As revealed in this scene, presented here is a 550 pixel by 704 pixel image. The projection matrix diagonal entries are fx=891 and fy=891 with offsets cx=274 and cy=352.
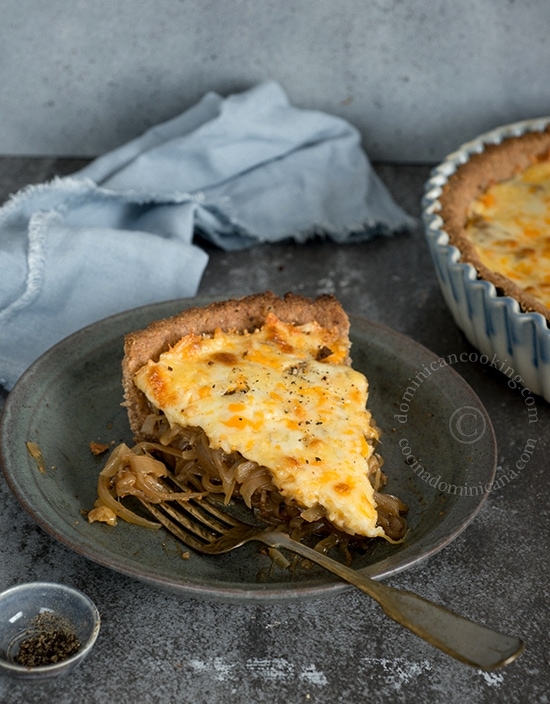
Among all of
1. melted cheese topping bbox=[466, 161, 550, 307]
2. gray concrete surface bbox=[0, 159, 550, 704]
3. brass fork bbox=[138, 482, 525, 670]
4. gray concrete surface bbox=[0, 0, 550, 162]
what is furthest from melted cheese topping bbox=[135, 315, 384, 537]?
gray concrete surface bbox=[0, 0, 550, 162]

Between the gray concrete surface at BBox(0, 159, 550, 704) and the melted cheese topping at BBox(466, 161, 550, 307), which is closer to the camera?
the gray concrete surface at BBox(0, 159, 550, 704)

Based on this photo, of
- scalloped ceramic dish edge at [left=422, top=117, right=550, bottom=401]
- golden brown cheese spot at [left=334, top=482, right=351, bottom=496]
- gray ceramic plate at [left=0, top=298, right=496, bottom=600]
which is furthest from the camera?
scalloped ceramic dish edge at [left=422, top=117, right=550, bottom=401]

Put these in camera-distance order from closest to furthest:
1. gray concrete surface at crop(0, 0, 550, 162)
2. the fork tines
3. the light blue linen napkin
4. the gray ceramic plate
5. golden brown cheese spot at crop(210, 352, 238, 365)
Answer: the gray ceramic plate → the fork tines → golden brown cheese spot at crop(210, 352, 238, 365) → the light blue linen napkin → gray concrete surface at crop(0, 0, 550, 162)

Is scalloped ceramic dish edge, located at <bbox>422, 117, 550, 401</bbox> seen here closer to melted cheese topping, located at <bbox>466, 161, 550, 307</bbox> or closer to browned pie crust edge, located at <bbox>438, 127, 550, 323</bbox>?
browned pie crust edge, located at <bbox>438, 127, 550, 323</bbox>

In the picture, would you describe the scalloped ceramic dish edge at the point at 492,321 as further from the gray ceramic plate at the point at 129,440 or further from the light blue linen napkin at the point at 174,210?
the light blue linen napkin at the point at 174,210

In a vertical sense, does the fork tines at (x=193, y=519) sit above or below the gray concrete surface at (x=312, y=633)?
above

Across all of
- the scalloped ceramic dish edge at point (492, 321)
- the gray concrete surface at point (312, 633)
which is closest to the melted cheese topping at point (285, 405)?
the gray concrete surface at point (312, 633)

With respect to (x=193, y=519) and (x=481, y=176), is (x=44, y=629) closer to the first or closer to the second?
(x=193, y=519)

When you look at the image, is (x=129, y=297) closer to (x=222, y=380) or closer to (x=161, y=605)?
(x=222, y=380)
